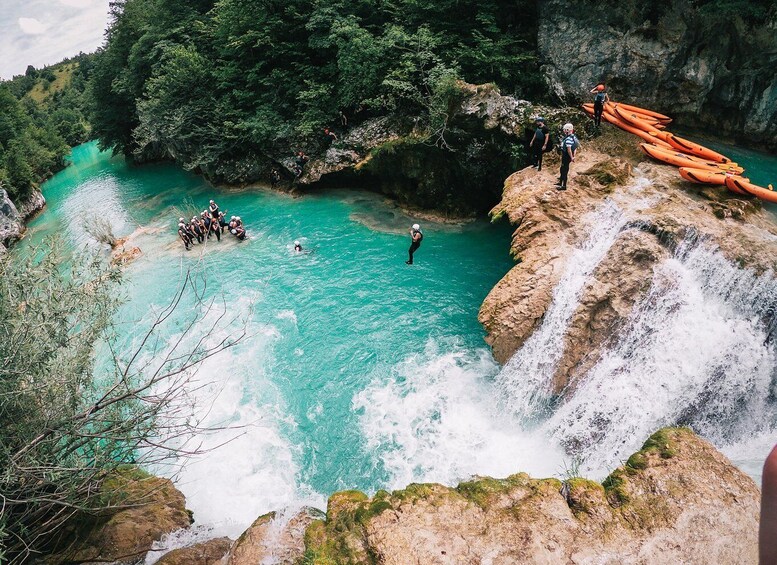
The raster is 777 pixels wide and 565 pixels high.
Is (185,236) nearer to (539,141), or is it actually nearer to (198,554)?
(539,141)

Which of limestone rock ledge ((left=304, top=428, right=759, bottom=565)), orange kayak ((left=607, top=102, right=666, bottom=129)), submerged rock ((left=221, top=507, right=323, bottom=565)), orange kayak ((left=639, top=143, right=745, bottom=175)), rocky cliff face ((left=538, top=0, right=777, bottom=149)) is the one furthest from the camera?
rocky cliff face ((left=538, top=0, right=777, bottom=149))

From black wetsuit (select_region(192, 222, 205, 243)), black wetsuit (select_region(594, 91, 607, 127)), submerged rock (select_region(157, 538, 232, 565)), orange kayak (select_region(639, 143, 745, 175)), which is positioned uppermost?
black wetsuit (select_region(594, 91, 607, 127))

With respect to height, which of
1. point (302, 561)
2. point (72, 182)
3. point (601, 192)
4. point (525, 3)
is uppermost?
point (525, 3)

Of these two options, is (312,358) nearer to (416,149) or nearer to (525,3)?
(416,149)

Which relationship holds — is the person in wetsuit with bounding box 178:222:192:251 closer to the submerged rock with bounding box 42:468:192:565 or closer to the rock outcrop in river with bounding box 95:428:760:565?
the submerged rock with bounding box 42:468:192:565

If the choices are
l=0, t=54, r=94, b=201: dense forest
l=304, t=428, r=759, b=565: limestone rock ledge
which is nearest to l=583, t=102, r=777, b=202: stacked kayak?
A: l=304, t=428, r=759, b=565: limestone rock ledge

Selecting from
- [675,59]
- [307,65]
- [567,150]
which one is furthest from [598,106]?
[307,65]

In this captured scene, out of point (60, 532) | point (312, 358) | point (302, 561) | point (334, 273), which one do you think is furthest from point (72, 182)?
point (302, 561)
